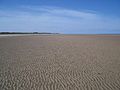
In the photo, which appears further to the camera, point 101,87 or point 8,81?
point 8,81

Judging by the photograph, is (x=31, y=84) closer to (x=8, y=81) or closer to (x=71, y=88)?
(x=8, y=81)

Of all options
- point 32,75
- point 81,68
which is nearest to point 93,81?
point 81,68

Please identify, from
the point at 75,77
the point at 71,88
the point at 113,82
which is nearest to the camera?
the point at 71,88

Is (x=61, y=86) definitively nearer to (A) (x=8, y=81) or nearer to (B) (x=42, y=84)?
(B) (x=42, y=84)

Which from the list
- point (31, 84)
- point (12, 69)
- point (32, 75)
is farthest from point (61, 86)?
point (12, 69)

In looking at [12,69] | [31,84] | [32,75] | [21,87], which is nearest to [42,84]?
[31,84]

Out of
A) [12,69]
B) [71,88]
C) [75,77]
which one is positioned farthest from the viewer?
[12,69]

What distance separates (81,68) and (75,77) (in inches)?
68.7

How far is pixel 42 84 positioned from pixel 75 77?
1.77m

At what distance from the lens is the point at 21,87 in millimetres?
6566

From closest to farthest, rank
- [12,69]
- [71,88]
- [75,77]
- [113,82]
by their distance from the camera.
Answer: [71,88]
[113,82]
[75,77]
[12,69]

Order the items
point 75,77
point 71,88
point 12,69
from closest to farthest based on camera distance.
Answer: point 71,88
point 75,77
point 12,69

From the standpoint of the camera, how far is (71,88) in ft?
21.3

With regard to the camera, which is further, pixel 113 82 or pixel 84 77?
pixel 84 77
